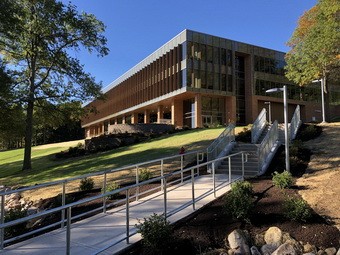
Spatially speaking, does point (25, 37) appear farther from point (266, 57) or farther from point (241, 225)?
point (266, 57)

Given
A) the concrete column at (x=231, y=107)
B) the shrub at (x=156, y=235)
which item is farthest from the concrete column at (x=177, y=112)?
the shrub at (x=156, y=235)

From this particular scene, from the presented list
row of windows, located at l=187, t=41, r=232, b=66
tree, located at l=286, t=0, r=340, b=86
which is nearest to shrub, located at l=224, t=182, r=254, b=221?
tree, located at l=286, t=0, r=340, b=86

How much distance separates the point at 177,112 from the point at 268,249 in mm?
39218

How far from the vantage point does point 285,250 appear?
5.61 meters

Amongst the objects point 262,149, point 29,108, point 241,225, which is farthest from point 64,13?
point 241,225

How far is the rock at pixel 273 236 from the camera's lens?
602 cm

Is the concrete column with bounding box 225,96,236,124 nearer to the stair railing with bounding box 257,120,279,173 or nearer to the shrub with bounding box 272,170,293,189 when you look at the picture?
the stair railing with bounding box 257,120,279,173

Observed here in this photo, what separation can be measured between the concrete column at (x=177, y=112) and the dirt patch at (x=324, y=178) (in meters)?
28.8

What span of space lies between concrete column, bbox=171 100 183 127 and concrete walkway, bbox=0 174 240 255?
35.0 metres

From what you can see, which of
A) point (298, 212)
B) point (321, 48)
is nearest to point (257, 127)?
point (321, 48)

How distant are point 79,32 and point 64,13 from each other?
173 centimetres

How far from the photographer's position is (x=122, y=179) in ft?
45.7

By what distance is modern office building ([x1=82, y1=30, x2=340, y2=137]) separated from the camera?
40656mm

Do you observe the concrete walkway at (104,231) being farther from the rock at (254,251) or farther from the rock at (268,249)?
the rock at (268,249)
